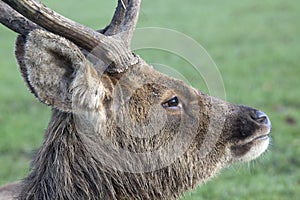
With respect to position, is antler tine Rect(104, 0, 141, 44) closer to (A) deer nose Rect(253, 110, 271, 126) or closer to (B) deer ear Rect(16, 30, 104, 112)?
(B) deer ear Rect(16, 30, 104, 112)

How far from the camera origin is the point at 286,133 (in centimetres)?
873

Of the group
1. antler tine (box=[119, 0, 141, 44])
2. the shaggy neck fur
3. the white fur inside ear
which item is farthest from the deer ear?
antler tine (box=[119, 0, 141, 44])

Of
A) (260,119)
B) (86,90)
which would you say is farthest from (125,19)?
(260,119)

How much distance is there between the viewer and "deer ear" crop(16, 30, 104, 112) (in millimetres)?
3705

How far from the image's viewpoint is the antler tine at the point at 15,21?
4020mm

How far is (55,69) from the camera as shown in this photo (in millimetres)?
3834

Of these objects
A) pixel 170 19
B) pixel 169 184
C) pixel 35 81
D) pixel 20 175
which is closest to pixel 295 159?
pixel 20 175

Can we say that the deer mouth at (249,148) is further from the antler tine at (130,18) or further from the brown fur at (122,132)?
the antler tine at (130,18)

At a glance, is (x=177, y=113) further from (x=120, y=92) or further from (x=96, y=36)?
(x=96, y=36)

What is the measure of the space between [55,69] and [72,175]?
701 mm

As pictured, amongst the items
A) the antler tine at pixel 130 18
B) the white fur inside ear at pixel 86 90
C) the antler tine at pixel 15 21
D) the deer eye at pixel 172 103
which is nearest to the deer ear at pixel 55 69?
the white fur inside ear at pixel 86 90

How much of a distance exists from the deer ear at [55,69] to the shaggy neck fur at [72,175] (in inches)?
11.3

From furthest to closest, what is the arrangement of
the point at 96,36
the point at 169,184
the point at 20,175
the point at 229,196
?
the point at 20,175 < the point at 229,196 < the point at 169,184 < the point at 96,36

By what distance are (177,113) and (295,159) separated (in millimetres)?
3624
